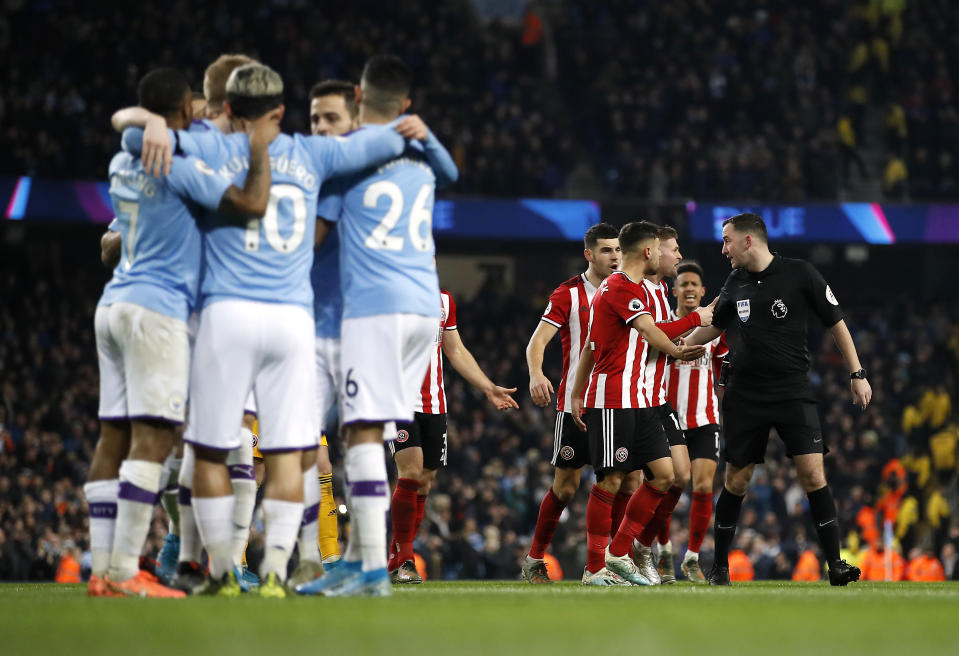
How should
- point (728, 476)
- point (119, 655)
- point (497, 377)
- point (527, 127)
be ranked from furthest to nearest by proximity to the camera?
point (527, 127), point (497, 377), point (728, 476), point (119, 655)

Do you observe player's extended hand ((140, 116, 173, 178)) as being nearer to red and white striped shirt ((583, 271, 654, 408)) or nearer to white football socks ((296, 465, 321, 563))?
white football socks ((296, 465, 321, 563))

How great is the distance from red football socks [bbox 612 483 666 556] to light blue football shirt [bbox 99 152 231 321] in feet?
12.7

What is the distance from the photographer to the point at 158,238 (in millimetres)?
5887

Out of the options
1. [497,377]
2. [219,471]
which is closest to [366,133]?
[219,471]

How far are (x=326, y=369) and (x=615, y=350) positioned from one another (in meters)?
2.73

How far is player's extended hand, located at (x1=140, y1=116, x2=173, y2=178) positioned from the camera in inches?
222

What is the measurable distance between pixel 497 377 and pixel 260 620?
18888mm

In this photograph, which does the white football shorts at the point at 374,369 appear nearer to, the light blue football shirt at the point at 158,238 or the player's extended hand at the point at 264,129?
the light blue football shirt at the point at 158,238

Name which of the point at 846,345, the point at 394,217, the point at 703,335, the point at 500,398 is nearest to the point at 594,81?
the point at 703,335

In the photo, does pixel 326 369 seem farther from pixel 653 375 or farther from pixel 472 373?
pixel 653 375

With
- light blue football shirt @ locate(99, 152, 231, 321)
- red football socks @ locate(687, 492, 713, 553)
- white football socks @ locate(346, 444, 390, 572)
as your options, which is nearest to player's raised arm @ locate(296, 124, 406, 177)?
light blue football shirt @ locate(99, 152, 231, 321)

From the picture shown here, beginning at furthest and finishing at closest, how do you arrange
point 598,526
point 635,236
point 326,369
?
point 598,526
point 635,236
point 326,369

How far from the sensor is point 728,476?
28.2 ft

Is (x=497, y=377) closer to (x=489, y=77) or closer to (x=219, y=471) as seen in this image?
(x=489, y=77)
